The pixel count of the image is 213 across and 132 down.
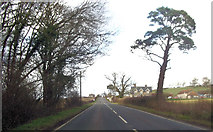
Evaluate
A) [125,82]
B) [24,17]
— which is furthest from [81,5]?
[125,82]

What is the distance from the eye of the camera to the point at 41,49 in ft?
56.0

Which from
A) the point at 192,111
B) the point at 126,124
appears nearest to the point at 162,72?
the point at 192,111

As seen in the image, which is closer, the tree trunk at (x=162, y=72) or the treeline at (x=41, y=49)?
the treeline at (x=41, y=49)

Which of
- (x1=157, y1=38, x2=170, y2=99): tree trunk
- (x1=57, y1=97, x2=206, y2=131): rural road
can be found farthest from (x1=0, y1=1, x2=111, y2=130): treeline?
(x1=157, y1=38, x2=170, y2=99): tree trunk

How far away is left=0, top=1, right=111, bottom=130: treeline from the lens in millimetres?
12531

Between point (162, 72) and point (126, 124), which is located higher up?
point (162, 72)

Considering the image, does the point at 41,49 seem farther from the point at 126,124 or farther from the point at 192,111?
the point at 192,111

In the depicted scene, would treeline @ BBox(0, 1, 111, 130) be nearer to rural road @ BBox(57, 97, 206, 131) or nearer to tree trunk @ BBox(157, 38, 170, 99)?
rural road @ BBox(57, 97, 206, 131)

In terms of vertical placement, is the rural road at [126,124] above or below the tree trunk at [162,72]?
below

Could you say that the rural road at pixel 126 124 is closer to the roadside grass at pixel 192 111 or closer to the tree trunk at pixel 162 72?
the roadside grass at pixel 192 111

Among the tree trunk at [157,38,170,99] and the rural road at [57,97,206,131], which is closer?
the rural road at [57,97,206,131]

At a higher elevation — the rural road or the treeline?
the treeline

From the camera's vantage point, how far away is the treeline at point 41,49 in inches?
493

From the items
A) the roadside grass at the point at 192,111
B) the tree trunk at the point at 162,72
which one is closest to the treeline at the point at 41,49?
the roadside grass at the point at 192,111
